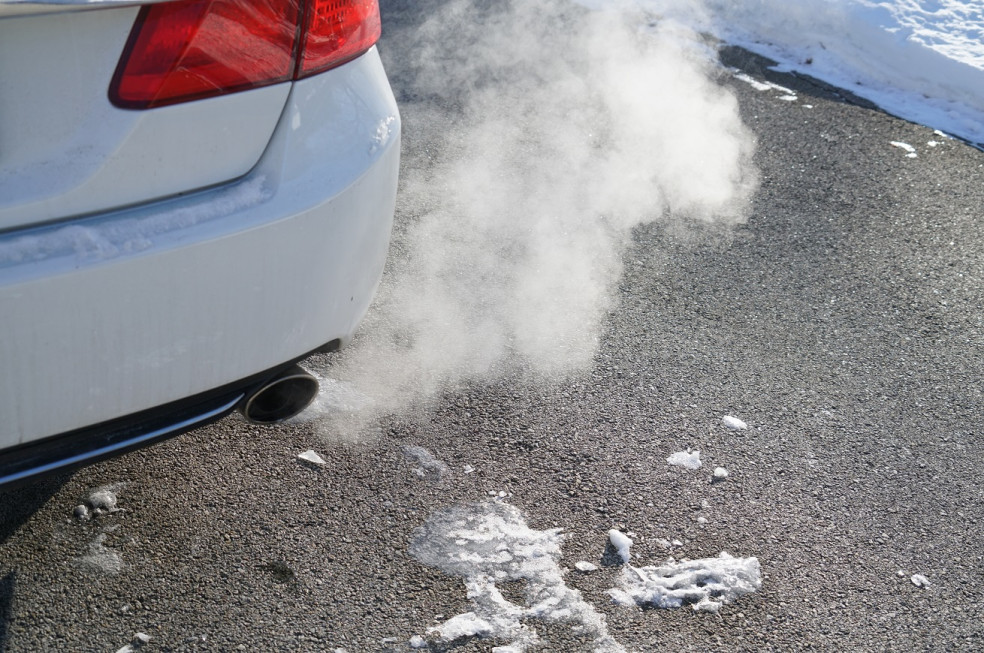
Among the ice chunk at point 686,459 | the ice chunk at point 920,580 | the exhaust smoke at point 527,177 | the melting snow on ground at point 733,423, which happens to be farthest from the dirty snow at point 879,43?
the ice chunk at point 920,580

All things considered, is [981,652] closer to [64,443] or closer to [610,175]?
[64,443]

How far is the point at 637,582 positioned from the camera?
90.7 inches

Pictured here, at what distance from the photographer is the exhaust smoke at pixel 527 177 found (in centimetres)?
314

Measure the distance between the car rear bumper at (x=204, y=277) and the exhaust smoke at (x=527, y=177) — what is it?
0.93m

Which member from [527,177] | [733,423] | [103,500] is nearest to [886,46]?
[527,177]

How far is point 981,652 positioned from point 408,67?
162 inches

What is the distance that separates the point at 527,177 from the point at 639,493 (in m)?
2.00

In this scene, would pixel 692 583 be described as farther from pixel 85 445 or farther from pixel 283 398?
pixel 85 445

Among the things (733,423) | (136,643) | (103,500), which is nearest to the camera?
(136,643)

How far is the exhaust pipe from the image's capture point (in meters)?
2.14

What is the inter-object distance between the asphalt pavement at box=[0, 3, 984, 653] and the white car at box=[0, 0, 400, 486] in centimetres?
51

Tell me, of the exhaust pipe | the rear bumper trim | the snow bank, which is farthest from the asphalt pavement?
the snow bank

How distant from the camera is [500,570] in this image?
2309mm

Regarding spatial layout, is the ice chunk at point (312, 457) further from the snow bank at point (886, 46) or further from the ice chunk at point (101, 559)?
the snow bank at point (886, 46)
